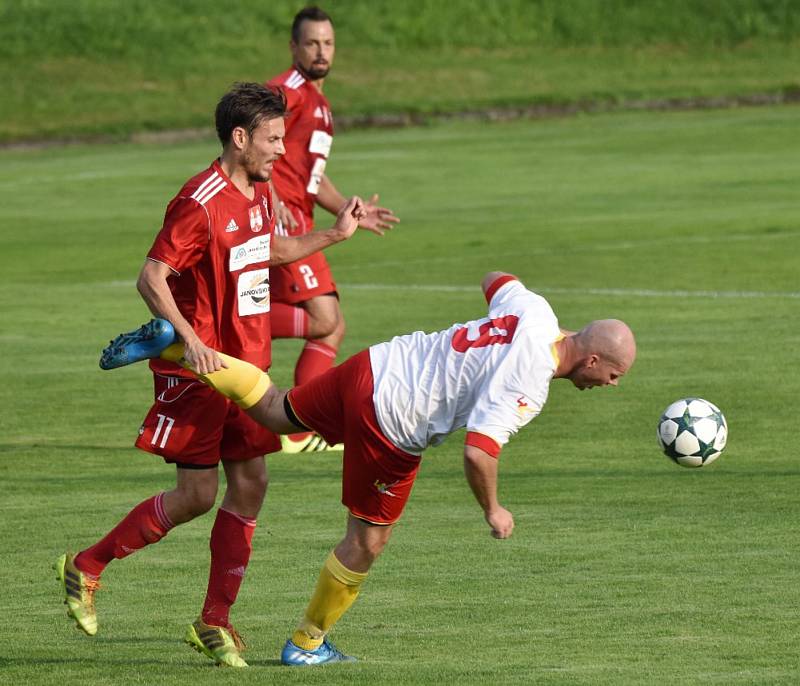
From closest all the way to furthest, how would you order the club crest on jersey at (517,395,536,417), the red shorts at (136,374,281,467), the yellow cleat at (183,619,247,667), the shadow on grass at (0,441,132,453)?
the club crest on jersey at (517,395,536,417)
the yellow cleat at (183,619,247,667)
the red shorts at (136,374,281,467)
the shadow on grass at (0,441,132,453)

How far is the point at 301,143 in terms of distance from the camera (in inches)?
508

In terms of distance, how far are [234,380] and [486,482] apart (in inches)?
50.4

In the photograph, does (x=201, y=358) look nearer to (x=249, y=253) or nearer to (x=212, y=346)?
(x=212, y=346)

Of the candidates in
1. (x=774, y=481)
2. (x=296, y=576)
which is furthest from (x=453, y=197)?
(x=296, y=576)

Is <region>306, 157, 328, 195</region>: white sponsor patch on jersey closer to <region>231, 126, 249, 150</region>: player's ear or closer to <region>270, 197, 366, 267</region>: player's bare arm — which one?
<region>270, 197, 366, 267</region>: player's bare arm

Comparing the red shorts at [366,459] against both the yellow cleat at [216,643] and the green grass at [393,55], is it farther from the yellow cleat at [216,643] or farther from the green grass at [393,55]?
the green grass at [393,55]

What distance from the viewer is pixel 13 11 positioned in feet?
173

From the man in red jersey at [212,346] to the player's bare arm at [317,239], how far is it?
1.09 ft

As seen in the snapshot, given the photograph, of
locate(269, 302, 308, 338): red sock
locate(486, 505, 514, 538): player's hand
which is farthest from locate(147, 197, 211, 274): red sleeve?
locate(269, 302, 308, 338): red sock

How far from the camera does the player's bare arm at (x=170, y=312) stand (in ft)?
23.9

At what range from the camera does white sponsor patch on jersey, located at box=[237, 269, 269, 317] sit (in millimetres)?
7746

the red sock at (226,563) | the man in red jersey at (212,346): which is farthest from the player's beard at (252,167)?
the red sock at (226,563)

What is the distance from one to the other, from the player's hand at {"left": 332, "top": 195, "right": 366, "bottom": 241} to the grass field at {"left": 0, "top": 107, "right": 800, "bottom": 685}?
5.23 feet

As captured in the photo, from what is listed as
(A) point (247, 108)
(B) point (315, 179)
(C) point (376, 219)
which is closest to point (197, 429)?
(A) point (247, 108)
